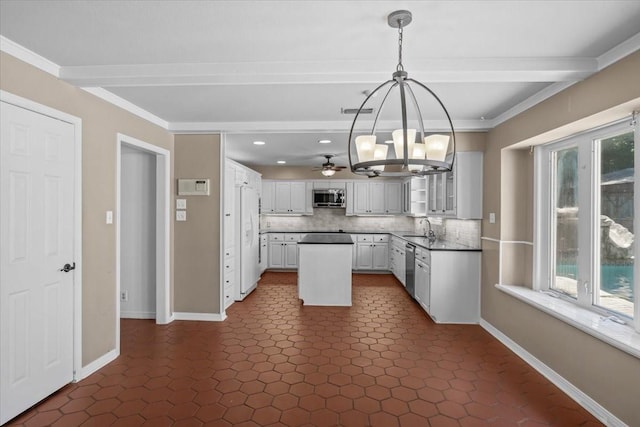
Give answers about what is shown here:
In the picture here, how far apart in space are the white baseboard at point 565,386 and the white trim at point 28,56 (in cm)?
461

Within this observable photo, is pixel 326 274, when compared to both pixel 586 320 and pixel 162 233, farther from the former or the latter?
pixel 586 320

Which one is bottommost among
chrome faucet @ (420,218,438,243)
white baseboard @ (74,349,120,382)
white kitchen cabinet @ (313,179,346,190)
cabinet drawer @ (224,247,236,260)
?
white baseboard @ (74,349,120,382)

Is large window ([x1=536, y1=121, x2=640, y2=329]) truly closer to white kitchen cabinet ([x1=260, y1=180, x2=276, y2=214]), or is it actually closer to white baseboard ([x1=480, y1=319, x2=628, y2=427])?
white baseboard ([x1=480, y1=319, x2=628, y2=427])

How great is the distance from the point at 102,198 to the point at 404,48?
9.33 ft

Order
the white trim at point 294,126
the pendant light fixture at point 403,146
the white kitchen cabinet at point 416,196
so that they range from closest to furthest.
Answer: the pendant light fixture at point 403,146 < the white trim at point 294,126 < the white kitchen cabinet at point 416,196

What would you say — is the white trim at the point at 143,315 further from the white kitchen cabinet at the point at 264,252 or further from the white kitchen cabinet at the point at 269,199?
the white kitchen cabinet at the point at 269,199

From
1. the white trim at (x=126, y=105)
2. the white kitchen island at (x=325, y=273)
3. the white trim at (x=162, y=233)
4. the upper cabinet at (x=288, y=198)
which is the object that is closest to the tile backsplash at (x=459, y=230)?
the white kitchen island at (x=325, y=273)

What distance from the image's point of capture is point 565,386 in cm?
259

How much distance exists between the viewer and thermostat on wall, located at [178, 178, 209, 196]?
4188 millimetres

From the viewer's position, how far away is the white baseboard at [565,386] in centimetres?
219

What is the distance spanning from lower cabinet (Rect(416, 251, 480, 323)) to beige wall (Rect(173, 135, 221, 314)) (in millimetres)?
2786

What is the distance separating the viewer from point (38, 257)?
7.71ft

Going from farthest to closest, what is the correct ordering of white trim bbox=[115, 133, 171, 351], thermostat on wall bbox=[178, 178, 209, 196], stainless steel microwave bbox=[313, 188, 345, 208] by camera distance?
stainless steel microwave bbox=[313, 188, 345, 208] → thermostat on wall bbox=[178, 178, 209, 196] → white trim bbox=[115, 133, 171, 351]

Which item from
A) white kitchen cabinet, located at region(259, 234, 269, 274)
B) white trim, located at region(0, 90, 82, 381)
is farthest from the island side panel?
white trim, located at region(0, 90, 82, 381)
